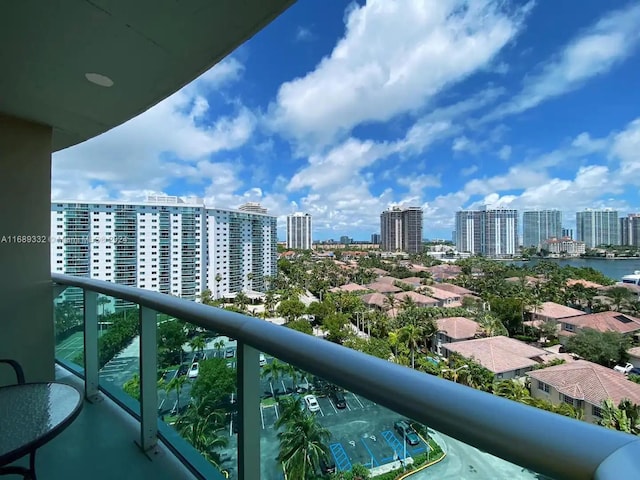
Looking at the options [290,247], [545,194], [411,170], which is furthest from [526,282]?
[290,247]

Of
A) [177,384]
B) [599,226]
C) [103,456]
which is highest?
[599,226]

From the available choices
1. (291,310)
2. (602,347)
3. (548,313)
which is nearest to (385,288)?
(291,310)

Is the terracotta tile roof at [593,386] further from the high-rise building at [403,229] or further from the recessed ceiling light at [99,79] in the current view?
the high-rise building at [403,229]

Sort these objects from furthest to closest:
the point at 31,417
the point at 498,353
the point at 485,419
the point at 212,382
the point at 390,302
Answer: the point at 390,302 → the point at 498,353 → the point at 212,382 → the point at 31,417 → the point at 485,419

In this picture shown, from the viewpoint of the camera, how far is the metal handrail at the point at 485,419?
1.06 feet

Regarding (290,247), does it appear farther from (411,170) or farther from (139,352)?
(139,352)

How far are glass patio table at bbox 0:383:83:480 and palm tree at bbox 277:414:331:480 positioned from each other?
735 mm

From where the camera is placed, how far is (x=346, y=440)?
32.0 inches

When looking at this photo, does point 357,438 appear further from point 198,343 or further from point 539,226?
point 539,226

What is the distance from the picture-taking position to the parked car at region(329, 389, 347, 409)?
70cm

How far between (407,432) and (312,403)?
320 millimetres

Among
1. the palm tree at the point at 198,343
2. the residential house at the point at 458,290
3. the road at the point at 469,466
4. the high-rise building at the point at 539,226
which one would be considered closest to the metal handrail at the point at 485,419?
the road at the point at 469,466

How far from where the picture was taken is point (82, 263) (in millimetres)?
15070

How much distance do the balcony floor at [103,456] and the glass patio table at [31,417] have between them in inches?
15.1
